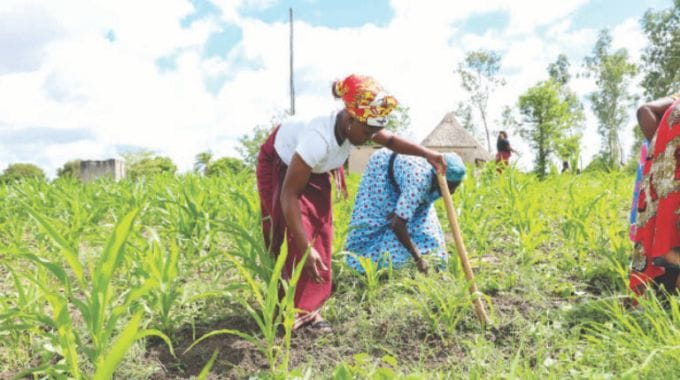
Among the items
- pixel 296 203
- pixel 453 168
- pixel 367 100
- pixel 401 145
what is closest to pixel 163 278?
pixel 296 203

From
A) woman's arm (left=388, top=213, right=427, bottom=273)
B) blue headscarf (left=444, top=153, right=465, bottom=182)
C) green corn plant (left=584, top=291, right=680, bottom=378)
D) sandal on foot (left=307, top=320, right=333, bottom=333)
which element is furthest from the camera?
woman's arm (left=388, top=213, right=427, bottom=273)

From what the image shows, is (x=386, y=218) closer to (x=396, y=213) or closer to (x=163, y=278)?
(x=396, y=213)

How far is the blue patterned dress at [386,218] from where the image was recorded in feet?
9.39

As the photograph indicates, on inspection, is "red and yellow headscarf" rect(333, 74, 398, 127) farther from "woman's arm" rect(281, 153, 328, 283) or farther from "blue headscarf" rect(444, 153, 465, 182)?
"blue headscarf" rect(444, 153, 465, 182)

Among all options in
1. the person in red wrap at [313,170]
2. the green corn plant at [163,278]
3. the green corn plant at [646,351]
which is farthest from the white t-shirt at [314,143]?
the green corn plant at [646,351]

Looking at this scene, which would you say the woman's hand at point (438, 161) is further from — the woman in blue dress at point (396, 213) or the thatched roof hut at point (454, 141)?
the thatched roof hut at point (454, 141)

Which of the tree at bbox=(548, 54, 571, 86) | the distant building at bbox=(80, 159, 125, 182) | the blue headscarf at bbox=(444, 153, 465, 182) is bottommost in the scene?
the distant building at bbox=(80, 159, 125, 182)

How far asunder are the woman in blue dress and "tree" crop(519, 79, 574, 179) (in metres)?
28.4

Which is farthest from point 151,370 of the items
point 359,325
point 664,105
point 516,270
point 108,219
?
point 108,219

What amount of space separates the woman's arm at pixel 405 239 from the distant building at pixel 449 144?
2501 centimetres

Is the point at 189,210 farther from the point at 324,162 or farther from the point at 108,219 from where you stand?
the point at 108,219

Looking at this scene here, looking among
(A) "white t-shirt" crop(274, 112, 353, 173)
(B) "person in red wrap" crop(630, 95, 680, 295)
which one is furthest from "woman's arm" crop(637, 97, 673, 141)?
(A) "white t-shirt" crop(274, 112, 353, 173)

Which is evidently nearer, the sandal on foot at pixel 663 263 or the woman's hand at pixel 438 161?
the sandal on foot at pixel 663 263

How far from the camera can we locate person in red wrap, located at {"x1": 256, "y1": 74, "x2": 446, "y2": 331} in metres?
2.00
